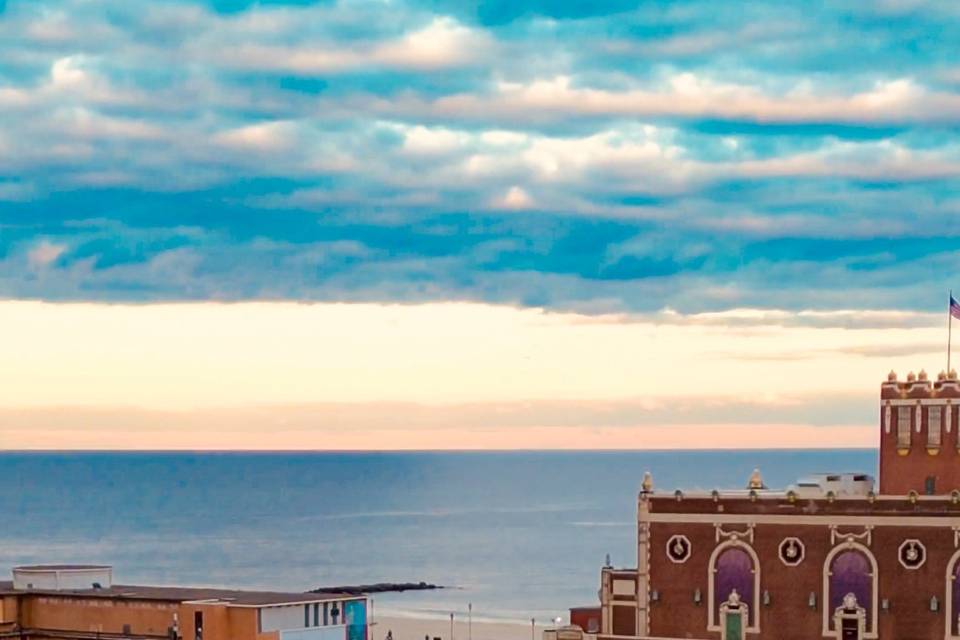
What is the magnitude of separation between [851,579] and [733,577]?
6309 mm

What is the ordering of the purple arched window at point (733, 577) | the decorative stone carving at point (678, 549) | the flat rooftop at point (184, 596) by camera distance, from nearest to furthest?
1. the flat rooftop at point (184, 596)
2. the purple arched window at point (733, 577)
3. the decorative stone carving at point (678, 549)

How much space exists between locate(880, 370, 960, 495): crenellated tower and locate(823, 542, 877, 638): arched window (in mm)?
5649

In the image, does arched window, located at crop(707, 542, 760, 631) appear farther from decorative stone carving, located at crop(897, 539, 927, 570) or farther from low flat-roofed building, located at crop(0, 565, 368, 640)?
low flat-roofed building, located at crop(0, 565, 368, 640)

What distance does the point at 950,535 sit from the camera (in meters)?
100

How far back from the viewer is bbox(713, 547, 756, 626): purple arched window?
105 meters

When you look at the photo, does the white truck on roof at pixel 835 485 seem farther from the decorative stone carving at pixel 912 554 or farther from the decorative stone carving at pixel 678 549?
the decorative stone carving at pixel 678 549

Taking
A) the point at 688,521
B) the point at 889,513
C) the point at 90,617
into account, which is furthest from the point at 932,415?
the point at 90,617

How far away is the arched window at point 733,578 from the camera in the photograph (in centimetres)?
10500

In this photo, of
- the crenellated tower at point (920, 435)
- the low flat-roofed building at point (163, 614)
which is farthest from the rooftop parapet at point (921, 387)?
the low flat-roofed building at point (163, 614)

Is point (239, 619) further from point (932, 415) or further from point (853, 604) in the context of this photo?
point (932, 415)

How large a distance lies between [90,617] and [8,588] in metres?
9.07

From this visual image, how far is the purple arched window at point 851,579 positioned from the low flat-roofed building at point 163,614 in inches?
966

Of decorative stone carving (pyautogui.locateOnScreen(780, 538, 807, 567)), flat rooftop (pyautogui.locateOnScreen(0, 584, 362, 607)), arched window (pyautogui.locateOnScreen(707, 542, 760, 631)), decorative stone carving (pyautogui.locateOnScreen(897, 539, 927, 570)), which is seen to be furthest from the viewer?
arched window (pyautogui.locateOnScreen(707, 542, 760, 631))

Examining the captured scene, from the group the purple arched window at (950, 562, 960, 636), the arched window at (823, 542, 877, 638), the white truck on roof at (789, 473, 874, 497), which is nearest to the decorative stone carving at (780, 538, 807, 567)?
the arched window at (823, 542, 877, 638)
